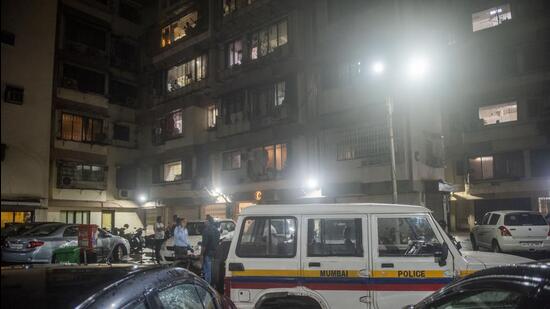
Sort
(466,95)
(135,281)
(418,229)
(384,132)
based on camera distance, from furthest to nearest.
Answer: (466,95) → (384,132) → (418,229) → (135,281)

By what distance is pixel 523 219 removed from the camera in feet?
56.5

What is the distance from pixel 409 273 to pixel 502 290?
299 centimetres

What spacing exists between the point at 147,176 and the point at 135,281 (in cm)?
3427

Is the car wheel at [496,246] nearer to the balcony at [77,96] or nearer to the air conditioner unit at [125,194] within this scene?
the air conditioner unit at [125,194]

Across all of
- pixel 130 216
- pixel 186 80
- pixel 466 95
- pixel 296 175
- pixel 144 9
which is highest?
pixel 144 9

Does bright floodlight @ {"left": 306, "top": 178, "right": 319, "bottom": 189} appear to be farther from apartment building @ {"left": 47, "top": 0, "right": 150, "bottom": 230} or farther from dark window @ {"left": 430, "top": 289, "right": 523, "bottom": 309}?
dark window @ {"left": 430, "top": 289, "right": 523, "bottom": 309}

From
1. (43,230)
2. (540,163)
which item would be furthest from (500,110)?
(43,230)

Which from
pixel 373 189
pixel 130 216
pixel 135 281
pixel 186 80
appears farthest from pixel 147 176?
pixel 135 281

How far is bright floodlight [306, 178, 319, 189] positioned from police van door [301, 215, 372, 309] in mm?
17046

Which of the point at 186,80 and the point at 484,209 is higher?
the point at 186,80

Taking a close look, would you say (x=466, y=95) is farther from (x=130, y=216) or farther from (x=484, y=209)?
(x=130, y=216)

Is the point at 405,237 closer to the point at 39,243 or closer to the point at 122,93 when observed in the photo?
the point at 39,243

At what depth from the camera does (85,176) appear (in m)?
32.8

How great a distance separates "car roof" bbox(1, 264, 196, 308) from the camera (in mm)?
2572
